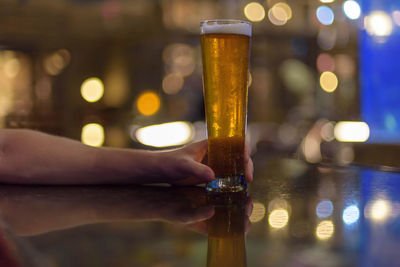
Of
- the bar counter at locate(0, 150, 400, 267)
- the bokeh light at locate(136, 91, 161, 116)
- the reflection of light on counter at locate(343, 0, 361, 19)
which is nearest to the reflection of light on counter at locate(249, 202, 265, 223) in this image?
the bar counter at locate(0, 150, 400, 267)

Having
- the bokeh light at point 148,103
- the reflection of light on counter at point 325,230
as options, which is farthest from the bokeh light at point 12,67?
the reflection of light on counter at point 325,230

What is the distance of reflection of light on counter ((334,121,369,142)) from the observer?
3610mm

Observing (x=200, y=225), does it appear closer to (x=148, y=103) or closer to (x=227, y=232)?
(x=227, y=232)

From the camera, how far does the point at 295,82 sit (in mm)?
6723

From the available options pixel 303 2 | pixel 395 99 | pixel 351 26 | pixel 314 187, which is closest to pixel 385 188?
pixel 314 187

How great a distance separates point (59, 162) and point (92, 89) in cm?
519

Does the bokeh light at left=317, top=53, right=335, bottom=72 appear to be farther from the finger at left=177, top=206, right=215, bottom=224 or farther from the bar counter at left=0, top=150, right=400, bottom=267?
the finger at left=177, top=206, right=215, bottom=224

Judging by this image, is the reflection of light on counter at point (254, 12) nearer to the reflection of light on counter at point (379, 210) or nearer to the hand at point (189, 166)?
the hand at point (189, 166)

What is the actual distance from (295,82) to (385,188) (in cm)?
616

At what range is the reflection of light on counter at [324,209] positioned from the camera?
503 mm

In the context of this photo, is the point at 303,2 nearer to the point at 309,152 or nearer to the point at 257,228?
the point at 309,152

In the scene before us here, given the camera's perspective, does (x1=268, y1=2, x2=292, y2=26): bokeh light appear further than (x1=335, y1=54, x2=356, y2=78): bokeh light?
No

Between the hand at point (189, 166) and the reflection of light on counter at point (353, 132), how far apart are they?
290 cm

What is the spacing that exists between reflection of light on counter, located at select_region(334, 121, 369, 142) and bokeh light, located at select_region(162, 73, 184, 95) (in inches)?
81.3
